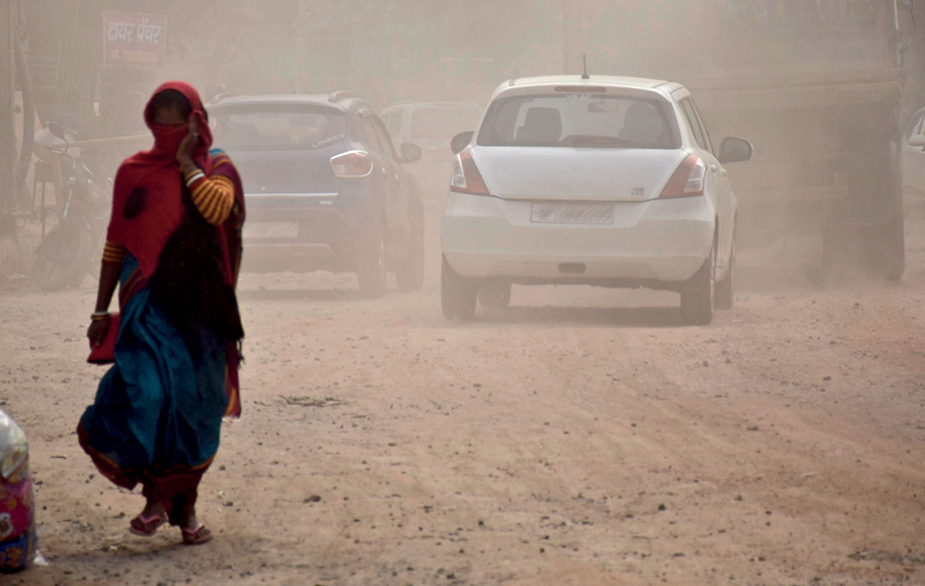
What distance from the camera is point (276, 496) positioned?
224 inches

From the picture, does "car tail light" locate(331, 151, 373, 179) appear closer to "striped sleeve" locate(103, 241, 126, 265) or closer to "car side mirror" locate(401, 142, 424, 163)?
"car side mirror" locate(401, 142, 424, 163)

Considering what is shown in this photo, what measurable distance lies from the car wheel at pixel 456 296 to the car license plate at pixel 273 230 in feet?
6.90

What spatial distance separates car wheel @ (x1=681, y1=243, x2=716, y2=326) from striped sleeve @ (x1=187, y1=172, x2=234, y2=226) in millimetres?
5845

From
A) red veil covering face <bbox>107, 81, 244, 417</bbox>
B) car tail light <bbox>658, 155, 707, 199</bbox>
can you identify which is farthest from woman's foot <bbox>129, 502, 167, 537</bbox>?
car tail light <bbox>658, 155, 707, 199</bbox>

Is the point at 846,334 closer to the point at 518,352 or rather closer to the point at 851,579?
the point at 518,352

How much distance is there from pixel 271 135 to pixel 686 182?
426 cm

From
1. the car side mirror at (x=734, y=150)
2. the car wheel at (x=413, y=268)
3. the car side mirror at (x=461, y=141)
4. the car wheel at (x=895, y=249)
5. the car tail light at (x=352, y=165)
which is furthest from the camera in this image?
the car wheel at (x=413, y=268)

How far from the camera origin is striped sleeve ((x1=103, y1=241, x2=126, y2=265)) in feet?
16.1

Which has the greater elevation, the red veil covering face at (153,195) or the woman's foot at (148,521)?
the red veil covering face at (153,195)

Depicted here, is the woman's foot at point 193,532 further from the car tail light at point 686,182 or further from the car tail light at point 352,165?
the car tail light at point 352,165

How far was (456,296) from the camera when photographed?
1076 cm

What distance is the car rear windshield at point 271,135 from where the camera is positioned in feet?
41.1

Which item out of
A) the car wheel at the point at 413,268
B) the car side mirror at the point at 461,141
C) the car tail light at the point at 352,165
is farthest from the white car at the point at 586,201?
the car wheel at the point at 413,268

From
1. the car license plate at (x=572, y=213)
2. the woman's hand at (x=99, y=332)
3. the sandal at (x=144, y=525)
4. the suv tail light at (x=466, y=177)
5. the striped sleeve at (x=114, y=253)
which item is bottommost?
the sandal at (x=144, y=525)
